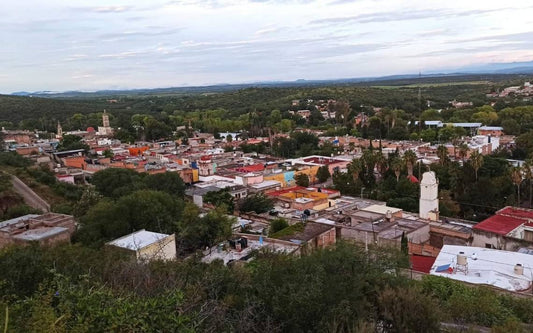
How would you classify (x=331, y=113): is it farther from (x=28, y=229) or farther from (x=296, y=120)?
(x=28, y=229)

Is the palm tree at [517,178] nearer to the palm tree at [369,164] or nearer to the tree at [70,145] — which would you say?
the palm tree at [369,164]

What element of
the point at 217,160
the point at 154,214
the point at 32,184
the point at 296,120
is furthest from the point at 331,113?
the point at 154,214

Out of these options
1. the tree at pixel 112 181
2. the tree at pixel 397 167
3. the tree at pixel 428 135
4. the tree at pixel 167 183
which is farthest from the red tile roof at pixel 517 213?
the tree at pixel 428 135

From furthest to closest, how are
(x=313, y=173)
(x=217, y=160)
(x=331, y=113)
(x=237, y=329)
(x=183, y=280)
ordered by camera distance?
1. (x=331, y=113)
2. (x=217, y=160)
3. (x=313, y=173)
4. (x=183, y=280)
5. (x=237, y=329)

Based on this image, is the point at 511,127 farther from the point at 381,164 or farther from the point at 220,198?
the point at 220,198

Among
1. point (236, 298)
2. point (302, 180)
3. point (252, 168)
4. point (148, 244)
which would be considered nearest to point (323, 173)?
point (302, 180)

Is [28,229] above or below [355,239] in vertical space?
above
